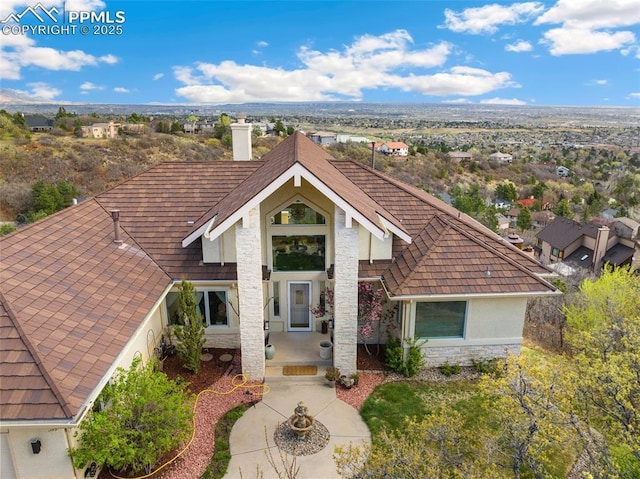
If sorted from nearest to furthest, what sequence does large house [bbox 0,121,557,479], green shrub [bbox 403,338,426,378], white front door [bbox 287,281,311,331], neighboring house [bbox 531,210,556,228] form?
large house [bbox 0,121,557,479], green shrub [bbox 403,338,426,378], white front door [bbox 287,281,311,331], neighboring house [bbox 531,210,556,228]

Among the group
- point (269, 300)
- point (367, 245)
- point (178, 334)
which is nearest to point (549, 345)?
point (367, 245)

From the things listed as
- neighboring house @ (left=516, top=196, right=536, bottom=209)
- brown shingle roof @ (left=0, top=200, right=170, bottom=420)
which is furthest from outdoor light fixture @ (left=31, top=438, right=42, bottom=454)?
neighboring house @ (left=516, top=196, right=536, bottom=209)

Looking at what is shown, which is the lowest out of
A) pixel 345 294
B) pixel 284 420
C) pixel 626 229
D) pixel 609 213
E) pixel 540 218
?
pixel 540 218

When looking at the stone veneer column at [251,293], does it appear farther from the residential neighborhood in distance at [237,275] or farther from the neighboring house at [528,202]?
the neighboring house at [528,202]

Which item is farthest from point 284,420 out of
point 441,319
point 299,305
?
point 441,319

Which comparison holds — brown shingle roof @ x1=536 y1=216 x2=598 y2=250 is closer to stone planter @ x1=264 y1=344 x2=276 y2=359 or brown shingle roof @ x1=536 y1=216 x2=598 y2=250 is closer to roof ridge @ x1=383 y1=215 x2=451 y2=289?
roof ridge @ x1=383 y1=215 x2=451 y2=289

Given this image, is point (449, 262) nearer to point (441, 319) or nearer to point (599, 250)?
point (441, 319)

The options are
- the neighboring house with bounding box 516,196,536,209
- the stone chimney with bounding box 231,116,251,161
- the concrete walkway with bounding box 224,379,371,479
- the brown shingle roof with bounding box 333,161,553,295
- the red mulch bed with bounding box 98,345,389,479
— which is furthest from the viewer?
the neighboring house with bounding box 516,196,536,209
